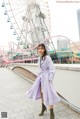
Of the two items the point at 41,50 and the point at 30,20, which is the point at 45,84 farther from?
the point at 30,20

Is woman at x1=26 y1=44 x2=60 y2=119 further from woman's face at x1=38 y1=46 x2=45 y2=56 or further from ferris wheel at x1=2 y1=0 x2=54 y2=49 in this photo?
ferris wheel at x1=2 y1=0 x2=54 y2=49

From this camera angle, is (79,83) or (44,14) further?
(44,14)

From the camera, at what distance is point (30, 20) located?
21.6 metres

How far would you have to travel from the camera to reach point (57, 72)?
430 cm

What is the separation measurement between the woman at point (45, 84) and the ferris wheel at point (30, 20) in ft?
58.4

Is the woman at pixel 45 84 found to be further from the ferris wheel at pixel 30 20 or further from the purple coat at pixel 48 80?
the ferris wheel at pixel 30 20

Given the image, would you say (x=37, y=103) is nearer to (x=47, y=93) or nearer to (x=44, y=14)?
(x=47, y=93)

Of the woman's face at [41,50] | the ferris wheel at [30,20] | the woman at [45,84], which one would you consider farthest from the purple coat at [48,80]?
the ferris wheel at [30,20]

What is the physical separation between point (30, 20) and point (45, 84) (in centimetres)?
1874

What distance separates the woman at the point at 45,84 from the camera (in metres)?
3.32

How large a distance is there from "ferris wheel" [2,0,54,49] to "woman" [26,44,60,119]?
17803mm

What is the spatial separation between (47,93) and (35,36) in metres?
19.0

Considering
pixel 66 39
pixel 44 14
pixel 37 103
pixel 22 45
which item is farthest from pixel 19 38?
pixel 37 103

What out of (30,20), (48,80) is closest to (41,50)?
(48,80)
